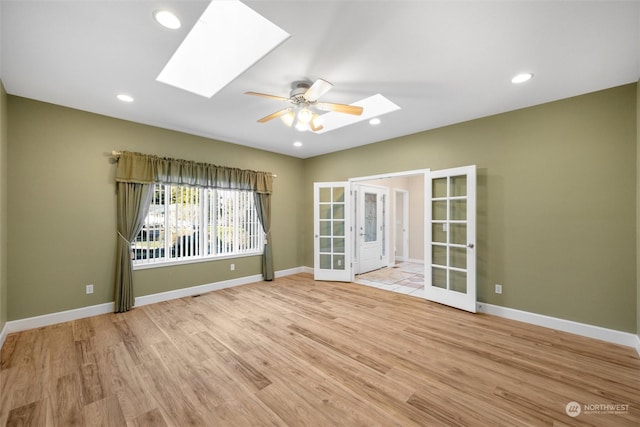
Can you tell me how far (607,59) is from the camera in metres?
2.29

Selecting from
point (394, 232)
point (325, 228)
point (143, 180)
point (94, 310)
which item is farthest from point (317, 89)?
point (394, 232)

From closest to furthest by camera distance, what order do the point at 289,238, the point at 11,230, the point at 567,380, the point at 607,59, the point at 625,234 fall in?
the point at 567,380
the point at 607,59
the point at 625,234
the point at 11,230
the point at 289,238

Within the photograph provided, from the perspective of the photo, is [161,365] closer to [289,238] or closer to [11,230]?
[11,230]

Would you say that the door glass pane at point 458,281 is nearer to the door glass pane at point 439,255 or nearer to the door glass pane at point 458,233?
the door glass pane at point 439,255

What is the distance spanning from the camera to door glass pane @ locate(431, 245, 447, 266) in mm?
3918

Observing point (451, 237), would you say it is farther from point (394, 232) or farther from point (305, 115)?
point (394, 232)

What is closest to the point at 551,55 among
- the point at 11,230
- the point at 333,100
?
the point at 333,100

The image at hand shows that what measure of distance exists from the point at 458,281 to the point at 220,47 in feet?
13.6

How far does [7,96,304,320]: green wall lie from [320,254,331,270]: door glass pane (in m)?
2.68

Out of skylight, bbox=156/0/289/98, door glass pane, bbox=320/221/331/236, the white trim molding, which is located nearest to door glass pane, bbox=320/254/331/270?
door glass pane, bbox=320/221/331/236

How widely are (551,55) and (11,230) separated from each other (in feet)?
19.2

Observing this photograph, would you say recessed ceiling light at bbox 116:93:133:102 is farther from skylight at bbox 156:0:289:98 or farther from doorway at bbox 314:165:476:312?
doorway at bbox 314:165:476:312

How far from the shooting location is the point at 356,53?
87.3 inches

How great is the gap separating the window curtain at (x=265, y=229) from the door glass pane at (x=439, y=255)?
3.10m
